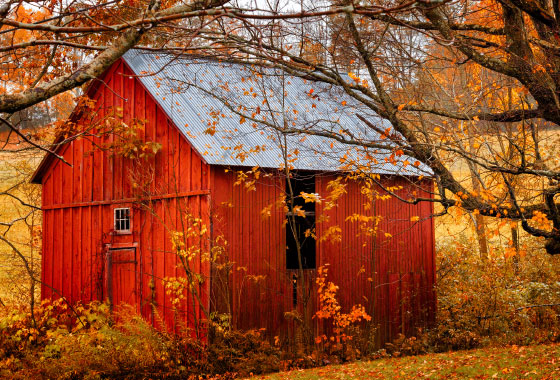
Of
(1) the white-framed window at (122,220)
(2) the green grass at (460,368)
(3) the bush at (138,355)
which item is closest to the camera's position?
(2) the green grass at (460,368)

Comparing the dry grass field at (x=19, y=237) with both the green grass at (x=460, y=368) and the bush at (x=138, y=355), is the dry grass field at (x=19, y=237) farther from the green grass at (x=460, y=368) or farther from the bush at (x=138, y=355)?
the green grass at (x=460, y=368)

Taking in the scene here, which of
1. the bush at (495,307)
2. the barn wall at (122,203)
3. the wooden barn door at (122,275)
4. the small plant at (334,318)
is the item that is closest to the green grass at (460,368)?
the small plant at (334,318)

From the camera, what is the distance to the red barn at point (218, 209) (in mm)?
12336

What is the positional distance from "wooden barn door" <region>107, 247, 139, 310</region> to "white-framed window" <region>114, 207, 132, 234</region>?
1.53 feet

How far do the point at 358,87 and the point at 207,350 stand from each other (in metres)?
5.79

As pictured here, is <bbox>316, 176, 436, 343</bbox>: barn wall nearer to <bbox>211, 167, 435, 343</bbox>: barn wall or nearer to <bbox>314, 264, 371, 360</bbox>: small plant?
<bbox>211, 167, 435, 343</bbox>: barn wall

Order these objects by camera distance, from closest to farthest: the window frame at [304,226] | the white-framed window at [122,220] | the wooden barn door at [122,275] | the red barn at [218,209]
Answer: the red barn at [218,209], the wooden barn door at [122,275], the white-framed window at [122,220], the window frame at [304,226]

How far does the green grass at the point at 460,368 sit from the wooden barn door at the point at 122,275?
4295 mm

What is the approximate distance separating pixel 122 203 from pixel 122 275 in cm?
170

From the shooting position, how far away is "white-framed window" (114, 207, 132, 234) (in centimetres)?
1437

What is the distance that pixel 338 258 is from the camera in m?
14.3

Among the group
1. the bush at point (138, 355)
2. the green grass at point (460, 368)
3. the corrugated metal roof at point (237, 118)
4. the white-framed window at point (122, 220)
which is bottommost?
the green grass at point (460, 368)

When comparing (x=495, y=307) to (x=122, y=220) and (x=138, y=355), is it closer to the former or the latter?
(x=138, y=355)

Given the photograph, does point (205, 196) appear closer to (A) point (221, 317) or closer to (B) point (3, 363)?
(A) point (221, 317)
